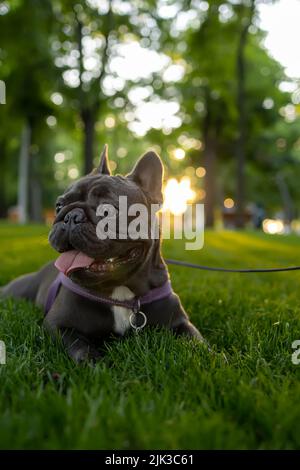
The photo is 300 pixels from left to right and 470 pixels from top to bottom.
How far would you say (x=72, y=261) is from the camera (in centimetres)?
314

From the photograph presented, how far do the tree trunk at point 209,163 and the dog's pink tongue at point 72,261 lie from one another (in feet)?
67.1

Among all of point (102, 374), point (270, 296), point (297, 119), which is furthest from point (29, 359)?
point (297, 119)

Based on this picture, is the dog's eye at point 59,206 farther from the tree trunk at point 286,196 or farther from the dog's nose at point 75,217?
the tree trunk at point 286,196

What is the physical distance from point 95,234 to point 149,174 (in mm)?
831

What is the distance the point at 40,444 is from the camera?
178 cm

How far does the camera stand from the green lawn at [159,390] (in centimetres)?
184

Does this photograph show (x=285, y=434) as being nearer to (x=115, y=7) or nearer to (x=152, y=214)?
(x=152, y=214)

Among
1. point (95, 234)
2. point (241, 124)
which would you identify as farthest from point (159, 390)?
point (241, 124)

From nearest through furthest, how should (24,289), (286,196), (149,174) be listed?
(149,174) < (24,289) < (286,196)

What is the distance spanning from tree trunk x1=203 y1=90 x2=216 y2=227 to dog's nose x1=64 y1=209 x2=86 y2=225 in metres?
20.5

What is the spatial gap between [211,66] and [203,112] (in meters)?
4.63

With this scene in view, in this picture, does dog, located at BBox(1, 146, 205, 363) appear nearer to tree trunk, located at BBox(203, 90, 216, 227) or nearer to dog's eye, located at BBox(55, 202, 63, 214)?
dog's eye, located at BBox(55, 202, 63, 214)

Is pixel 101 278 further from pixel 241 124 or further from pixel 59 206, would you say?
pixel 241 124

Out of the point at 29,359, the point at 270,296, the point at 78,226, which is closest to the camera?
the point at 29,359
